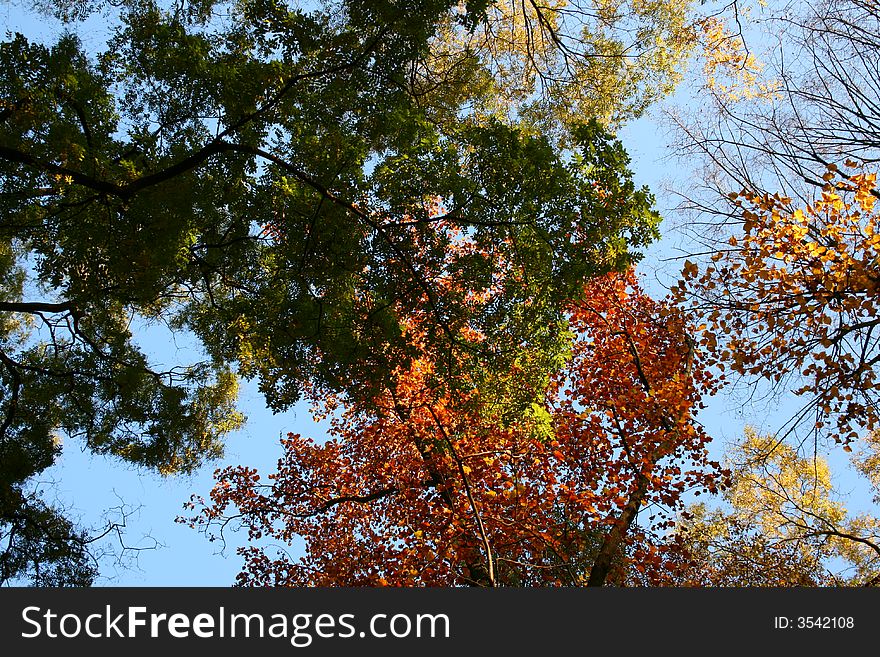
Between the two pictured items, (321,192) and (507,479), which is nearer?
(321,192)

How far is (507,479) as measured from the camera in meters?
12.4

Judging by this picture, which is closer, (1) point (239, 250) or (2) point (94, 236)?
(2) point (94, 236)

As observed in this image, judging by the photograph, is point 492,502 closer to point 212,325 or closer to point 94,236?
point 212,325

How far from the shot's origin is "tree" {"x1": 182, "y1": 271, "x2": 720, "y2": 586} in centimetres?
1162

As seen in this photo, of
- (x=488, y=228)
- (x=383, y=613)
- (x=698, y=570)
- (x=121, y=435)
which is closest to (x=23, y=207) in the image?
(x=121, y=435)

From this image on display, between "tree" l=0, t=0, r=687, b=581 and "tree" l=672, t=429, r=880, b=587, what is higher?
"tree" l=0, t=0, r=687, b=581

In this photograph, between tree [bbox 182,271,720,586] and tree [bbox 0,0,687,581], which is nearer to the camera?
tree [bbox 0,0,687,581]

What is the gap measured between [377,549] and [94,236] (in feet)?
24.6

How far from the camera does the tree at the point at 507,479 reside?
11.6 metres

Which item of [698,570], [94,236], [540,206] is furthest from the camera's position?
[698,570]

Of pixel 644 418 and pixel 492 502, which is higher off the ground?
pixel 644 418

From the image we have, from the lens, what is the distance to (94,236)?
8.53 meters

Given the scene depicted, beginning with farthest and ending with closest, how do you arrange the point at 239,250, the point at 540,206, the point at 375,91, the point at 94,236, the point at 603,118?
the point at 603,118 < the point at 239,250 < the point at 375,91 < the point at 94,236 < the point at 540,206

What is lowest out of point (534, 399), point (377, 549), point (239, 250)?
point (377, 549)
